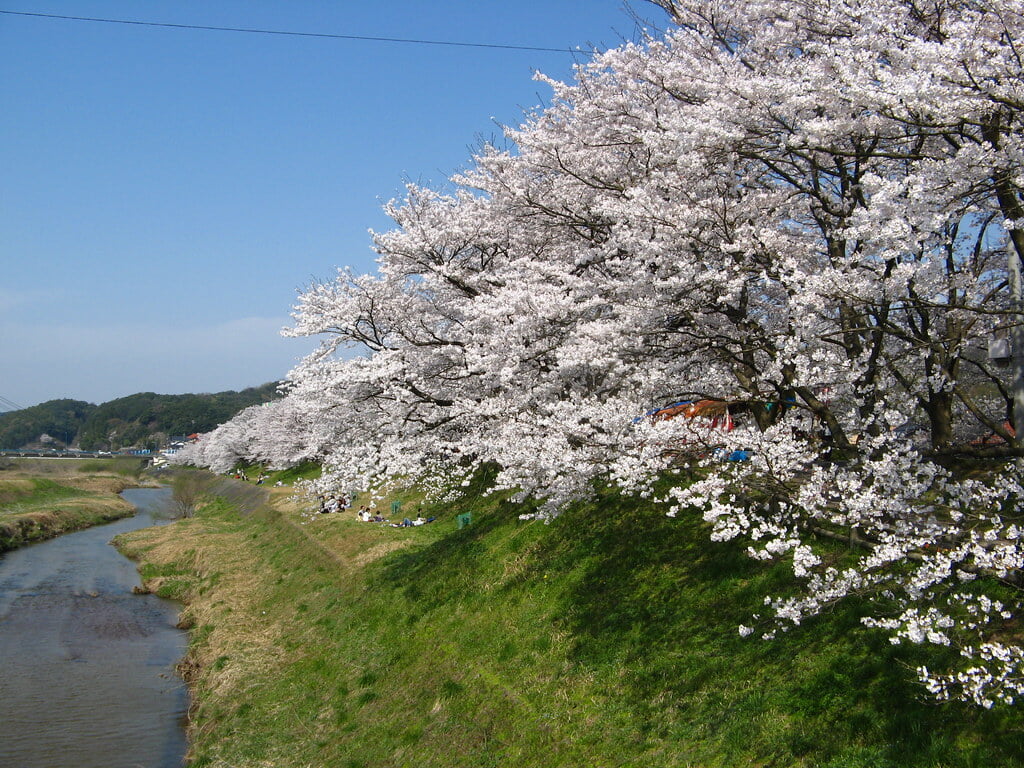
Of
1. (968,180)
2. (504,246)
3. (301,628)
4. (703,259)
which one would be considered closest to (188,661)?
(301,628)

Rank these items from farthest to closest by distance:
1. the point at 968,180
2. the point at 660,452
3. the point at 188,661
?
the point at 188,661 < the point at 660,452 < the point at 968,180

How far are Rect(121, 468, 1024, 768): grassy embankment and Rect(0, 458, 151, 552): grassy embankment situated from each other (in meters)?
24.4

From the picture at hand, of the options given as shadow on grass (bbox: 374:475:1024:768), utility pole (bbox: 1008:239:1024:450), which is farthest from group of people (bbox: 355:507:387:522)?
utility pole (bbox: 1008:239:1024:450)

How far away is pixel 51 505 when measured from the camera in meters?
49.0

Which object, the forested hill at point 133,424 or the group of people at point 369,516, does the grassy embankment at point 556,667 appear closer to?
the group of people at point 369,516

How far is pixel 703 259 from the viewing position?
33.6ft

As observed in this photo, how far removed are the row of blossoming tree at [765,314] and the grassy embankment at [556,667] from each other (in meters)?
0.59

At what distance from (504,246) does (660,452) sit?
9655 mm

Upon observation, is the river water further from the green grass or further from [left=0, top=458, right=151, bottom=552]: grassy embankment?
the green grass

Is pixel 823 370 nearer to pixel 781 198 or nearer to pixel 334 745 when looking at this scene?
pixel 781 198

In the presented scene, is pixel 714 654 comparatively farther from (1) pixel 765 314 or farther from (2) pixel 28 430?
(2) pixel 28 430

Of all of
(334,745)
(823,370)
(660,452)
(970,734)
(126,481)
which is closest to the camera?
(970,734)

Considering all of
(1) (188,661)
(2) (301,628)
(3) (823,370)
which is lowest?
(1) (188,661)

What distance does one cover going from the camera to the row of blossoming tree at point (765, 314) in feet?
23.1
